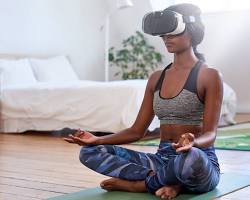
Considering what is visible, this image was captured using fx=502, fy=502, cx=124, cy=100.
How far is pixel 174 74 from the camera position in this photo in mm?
2031

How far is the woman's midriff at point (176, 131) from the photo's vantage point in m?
1.95

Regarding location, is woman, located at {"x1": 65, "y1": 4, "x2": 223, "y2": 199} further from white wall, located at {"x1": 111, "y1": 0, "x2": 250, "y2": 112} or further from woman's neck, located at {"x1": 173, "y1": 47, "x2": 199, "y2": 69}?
white wall, located at {"x1": 111, "y1": 0, "x2": 250, "y2": 112}

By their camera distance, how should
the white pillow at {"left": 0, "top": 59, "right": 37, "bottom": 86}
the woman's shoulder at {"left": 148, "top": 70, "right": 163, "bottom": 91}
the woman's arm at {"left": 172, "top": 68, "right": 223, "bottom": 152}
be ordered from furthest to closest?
the white pillow at {"left": 0, "top": 59, "right": 37, "bottom": 86}
the woman's shoulder at {"left": 148, "top": 70, "right": 163, "bottom": 91}
the woman's arm at {"left": 172, "top": 68, "right": 223, "bottom": 152}

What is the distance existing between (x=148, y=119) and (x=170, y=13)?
18.4 inches

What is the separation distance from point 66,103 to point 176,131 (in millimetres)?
2590

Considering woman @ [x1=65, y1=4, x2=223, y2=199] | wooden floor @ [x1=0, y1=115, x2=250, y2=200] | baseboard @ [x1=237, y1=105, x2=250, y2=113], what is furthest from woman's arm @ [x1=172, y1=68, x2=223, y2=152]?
baseboard @ [x1=237, y1=105, x2=250, y2=113]

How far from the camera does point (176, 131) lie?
1972 mm

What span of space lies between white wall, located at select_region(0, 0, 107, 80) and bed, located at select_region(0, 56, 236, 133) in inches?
20.7

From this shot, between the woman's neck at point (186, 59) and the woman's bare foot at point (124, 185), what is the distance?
1.63ft

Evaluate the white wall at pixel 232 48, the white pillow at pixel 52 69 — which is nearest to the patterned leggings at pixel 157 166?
the white pillow at pixel 52 69

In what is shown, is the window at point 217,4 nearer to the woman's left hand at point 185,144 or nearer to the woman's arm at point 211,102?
the woman's arm at point 211,102

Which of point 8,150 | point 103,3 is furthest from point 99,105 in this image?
point 103,3

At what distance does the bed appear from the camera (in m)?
4.17

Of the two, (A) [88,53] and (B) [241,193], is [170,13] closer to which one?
(B) [241,193]
